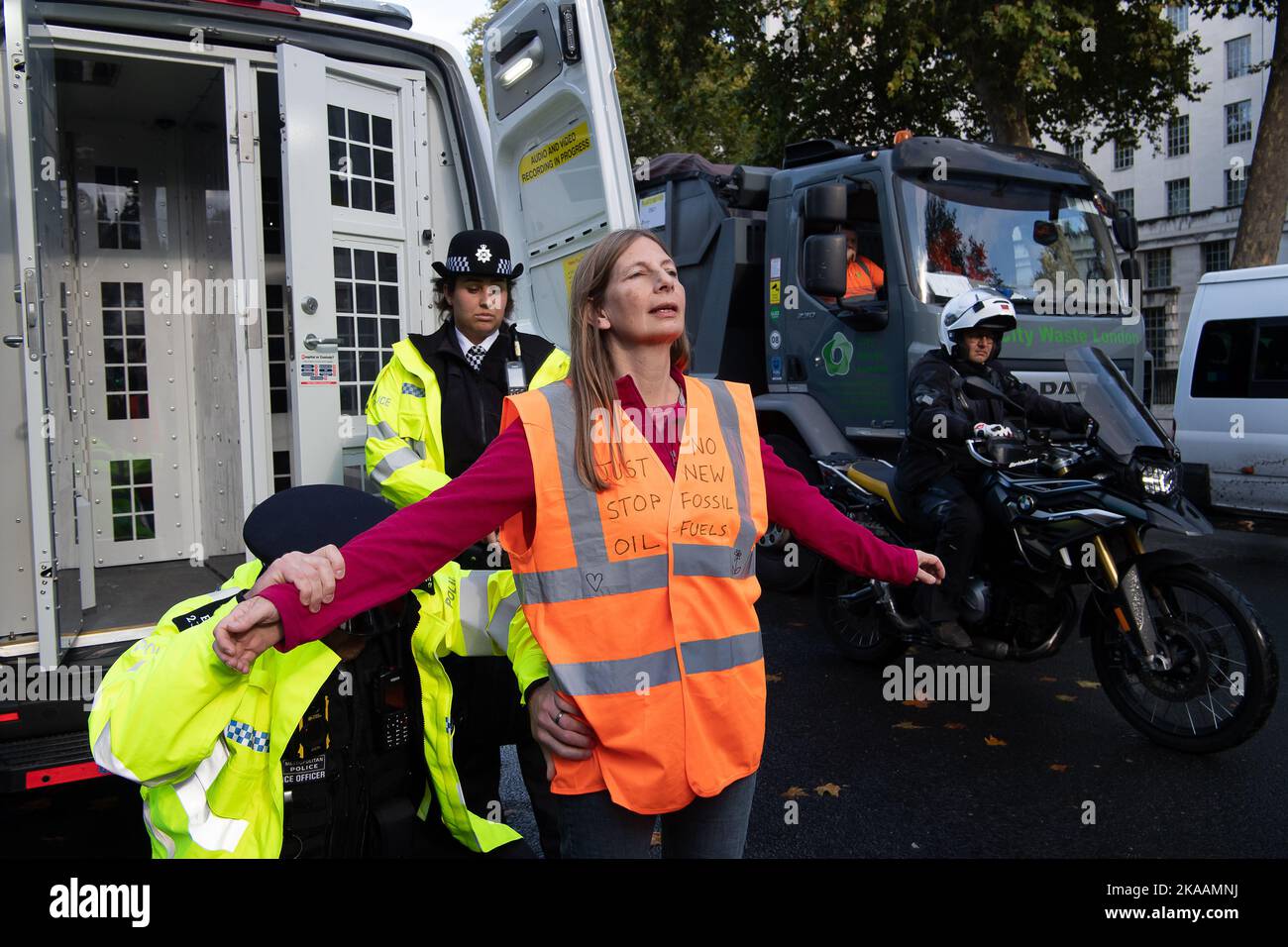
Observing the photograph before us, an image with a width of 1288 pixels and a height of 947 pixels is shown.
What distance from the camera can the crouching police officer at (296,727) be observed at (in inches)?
65.9

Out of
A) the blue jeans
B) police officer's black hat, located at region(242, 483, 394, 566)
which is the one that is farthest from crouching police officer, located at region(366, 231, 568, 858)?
the blue jeans

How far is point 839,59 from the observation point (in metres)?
15.4

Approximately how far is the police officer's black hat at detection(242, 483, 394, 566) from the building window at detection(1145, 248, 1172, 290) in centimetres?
3969

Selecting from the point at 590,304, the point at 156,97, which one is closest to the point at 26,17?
the point at 156,97

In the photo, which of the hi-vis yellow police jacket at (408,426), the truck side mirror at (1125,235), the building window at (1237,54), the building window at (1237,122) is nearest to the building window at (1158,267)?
the building window at (1237,122)

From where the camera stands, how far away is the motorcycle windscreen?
14.1 ft

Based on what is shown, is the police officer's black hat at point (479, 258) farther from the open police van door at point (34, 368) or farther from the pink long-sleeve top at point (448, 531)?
the pink long-sleeve top at point (448, 531)

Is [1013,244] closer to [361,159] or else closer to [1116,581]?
[1116,581]

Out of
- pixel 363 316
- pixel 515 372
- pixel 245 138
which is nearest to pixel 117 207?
pixel 245 138

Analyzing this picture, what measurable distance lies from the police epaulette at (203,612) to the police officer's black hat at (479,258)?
190 centimetres

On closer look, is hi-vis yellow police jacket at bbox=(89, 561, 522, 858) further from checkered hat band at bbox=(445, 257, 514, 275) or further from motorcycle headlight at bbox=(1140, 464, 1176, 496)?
motorcycle headlight at bbox=(1140, 464, 1176, 496)

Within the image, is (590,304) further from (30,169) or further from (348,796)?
(30,169)

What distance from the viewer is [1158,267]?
37312 millimetres

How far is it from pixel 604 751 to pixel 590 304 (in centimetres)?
79
